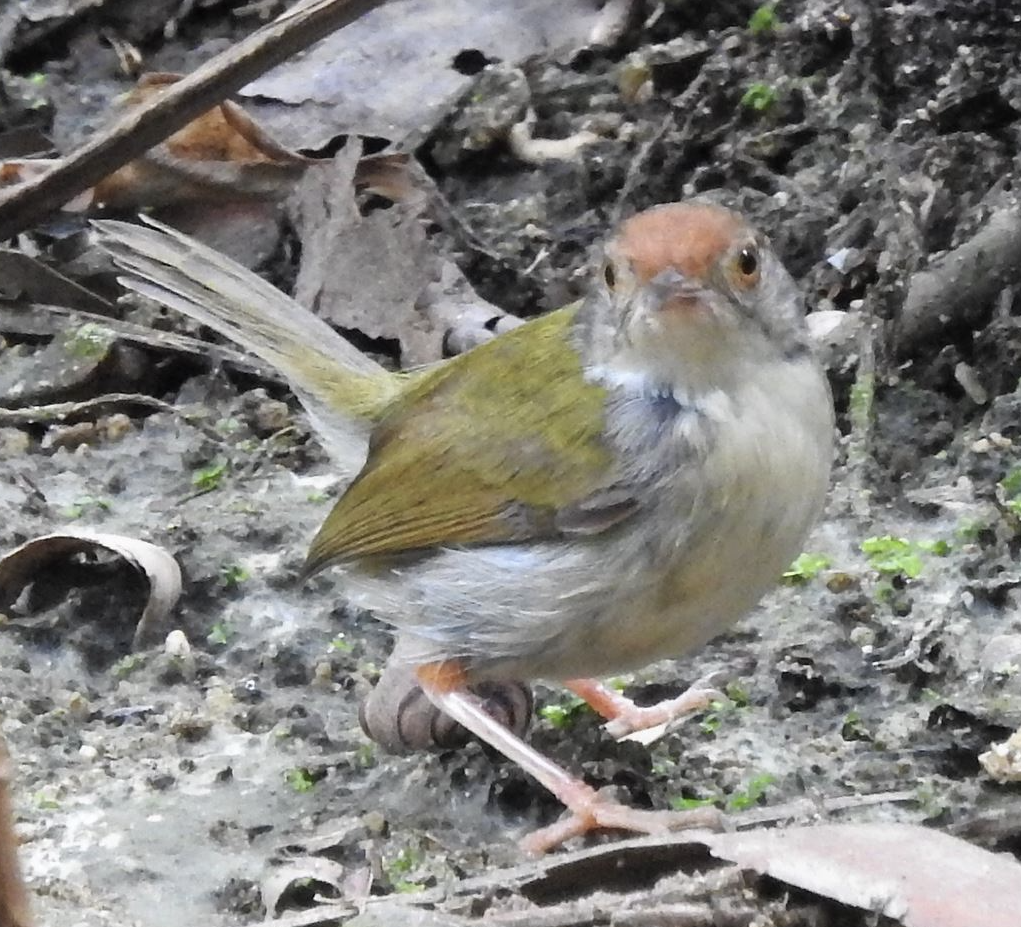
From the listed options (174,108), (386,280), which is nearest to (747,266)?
(174,108)

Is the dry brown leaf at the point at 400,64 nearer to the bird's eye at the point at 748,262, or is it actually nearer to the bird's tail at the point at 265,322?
the bird's tail at the point at 265,322

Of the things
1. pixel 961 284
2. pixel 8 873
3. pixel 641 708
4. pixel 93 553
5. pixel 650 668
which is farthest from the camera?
pixel 961 284

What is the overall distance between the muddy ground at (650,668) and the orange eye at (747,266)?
89 centimetres

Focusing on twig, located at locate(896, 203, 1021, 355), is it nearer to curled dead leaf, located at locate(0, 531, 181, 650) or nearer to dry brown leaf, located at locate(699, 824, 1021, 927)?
curled dead leaf, located at locate(0, 531, 181, 650)

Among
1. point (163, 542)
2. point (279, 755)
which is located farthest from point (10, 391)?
point (279, 755)

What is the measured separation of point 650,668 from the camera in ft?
12.7

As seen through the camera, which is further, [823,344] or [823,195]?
[823,195]

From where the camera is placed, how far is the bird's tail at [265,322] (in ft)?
14.0

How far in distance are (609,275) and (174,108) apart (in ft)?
5.34

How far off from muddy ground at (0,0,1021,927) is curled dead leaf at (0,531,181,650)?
0.06 m

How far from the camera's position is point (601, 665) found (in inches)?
130

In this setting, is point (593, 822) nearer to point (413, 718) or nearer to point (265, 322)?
point (413, 718)

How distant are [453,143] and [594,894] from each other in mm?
3650

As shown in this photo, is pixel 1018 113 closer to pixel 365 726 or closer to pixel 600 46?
pixel 600 46
